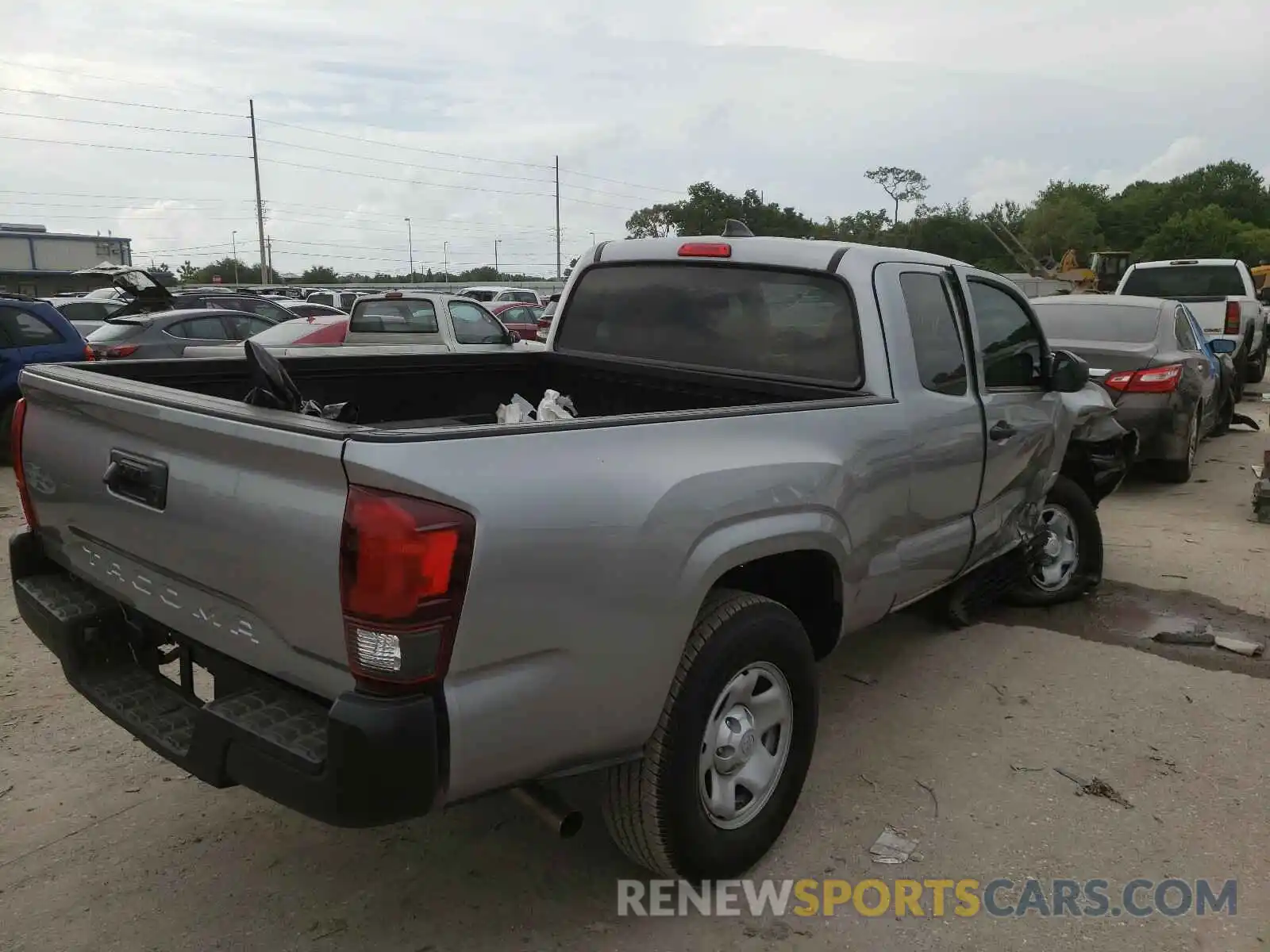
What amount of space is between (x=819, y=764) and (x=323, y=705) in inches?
81.5

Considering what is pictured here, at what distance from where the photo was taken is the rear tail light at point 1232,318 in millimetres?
12914

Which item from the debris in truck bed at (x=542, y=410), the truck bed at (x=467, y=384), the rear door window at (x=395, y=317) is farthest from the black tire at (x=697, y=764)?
the rear door window at (x=395, y=317)

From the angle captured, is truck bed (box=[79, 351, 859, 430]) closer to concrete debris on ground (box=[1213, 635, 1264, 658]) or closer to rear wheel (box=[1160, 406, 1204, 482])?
concrete debris on ground (box=[1213, 635, 1264, 658])

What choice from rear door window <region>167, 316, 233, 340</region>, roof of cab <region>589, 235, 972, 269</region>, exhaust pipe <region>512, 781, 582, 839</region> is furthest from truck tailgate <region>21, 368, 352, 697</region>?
rear door window <region>167, 316, 233, 340</region>

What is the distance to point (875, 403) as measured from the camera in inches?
130

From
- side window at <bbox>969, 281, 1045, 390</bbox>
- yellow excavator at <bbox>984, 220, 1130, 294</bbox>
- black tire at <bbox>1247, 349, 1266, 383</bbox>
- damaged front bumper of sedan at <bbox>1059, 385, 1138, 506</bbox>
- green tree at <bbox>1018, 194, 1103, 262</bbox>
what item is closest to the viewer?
side window at <bbox>969, 281, 1045, 390</bbox>

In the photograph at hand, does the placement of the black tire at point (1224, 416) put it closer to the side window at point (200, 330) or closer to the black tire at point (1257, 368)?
the black tire at point (1257, 368)

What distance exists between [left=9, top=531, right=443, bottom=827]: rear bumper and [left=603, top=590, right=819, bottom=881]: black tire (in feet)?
2.21

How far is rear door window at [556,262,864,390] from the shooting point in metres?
3.60

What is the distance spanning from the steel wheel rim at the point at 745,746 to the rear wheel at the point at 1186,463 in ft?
22.2

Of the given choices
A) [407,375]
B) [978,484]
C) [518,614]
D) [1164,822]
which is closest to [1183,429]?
[978,484]

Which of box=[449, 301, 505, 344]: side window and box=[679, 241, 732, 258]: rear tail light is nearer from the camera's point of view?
box=[679, 241, 732, 258]: rear tail light

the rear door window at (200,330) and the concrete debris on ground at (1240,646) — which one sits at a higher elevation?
the rear door window at (200,330)

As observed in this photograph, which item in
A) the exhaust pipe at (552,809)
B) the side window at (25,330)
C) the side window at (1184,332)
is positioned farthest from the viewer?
the side window at (25,330)
